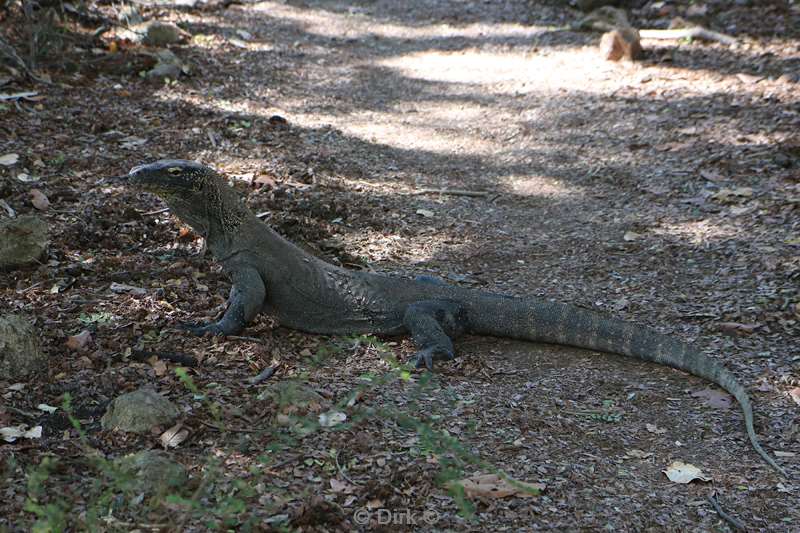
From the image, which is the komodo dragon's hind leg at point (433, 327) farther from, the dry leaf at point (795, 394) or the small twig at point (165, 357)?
the dry leaf at point (795, 394)

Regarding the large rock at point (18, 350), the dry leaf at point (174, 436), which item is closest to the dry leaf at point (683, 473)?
the dry leaf at point (174, 436)

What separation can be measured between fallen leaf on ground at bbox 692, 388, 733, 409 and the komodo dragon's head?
2.92m

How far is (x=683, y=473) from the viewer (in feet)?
11.7

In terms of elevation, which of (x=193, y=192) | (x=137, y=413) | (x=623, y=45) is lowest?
(x=137, y=413)

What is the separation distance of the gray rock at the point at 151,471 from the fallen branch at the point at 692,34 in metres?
9.44

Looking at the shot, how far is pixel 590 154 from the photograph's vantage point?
8211 mm

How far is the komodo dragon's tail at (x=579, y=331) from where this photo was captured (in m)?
4.58

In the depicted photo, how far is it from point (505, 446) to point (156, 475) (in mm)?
1569

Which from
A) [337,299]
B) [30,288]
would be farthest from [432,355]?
[30,288]

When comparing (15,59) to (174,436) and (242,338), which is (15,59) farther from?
(174,436)

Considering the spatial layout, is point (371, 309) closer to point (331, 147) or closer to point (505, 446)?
point (505, 446)

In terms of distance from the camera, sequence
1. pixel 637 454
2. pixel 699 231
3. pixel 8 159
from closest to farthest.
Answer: pixel 637 454 → pixel 699 231 → pixel 8 159

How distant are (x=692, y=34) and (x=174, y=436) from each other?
927 centimetres

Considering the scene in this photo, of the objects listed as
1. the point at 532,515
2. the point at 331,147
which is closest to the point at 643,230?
the point at 331,147
